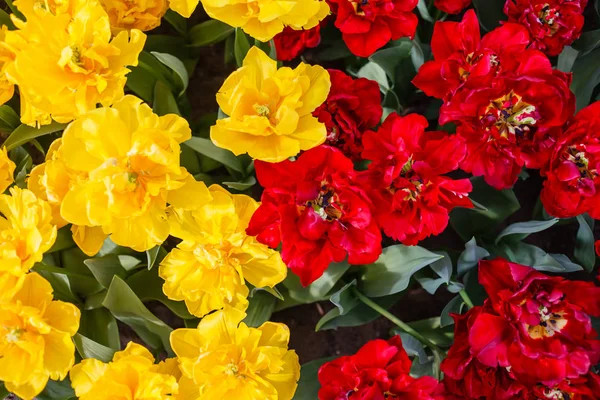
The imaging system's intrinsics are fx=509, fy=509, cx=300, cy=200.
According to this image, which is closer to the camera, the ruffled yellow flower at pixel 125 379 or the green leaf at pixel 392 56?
the ruffled yellow flower at pixel 125 379

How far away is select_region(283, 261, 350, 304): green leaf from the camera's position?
0.90m

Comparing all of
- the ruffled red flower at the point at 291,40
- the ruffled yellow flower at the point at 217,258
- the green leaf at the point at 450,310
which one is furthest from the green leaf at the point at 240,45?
the green leaf at the point at 450,310

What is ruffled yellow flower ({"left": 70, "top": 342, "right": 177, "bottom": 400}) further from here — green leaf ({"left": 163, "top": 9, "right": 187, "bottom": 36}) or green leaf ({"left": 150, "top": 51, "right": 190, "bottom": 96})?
green leaf ({"left": 163, "top": 9, "right": 187, "bottom": 36})

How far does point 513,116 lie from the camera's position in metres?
0.75

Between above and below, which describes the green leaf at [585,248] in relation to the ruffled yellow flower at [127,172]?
below

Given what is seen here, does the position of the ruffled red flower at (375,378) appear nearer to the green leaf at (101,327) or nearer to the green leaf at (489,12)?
the green leaf at (101,327)

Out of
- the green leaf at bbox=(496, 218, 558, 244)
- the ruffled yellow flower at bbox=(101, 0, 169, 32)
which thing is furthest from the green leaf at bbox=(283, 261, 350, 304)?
the ruffled yellow flower at bbox=(101, 0, 169, 32)

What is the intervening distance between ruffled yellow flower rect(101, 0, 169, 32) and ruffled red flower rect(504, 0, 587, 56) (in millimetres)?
612

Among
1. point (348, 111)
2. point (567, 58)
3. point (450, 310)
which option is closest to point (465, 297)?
point (450, 310)

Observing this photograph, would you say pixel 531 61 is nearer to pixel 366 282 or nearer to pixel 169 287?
pixel 366 282

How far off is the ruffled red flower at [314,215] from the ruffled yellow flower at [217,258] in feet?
0.28

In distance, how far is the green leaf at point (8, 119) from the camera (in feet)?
3.00

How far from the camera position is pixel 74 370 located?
2.45 feet

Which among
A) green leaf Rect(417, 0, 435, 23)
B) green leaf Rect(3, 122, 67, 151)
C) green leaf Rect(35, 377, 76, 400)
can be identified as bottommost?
green leaf Rect(35, 377, 76, 400)
